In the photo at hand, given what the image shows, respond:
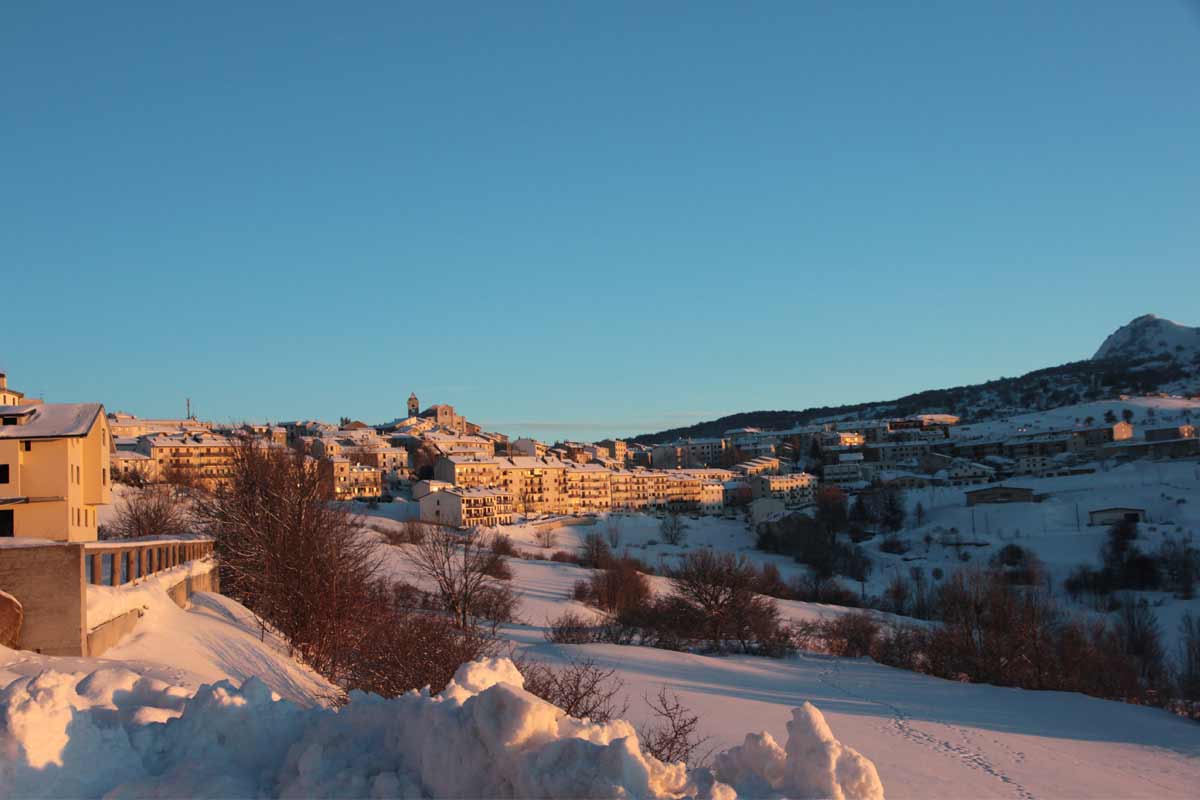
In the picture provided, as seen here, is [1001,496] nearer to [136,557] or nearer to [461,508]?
[461,508]

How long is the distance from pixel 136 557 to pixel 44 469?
496 cm

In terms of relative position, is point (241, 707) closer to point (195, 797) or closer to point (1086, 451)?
point (195, 797)

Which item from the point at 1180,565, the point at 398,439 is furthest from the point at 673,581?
the point at 398,439

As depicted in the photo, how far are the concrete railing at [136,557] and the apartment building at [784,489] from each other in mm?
107069

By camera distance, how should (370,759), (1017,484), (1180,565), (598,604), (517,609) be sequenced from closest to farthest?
(370,759), (517,609), (598,604), (1180,565), (1017,484)

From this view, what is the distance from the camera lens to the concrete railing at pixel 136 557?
15555mm

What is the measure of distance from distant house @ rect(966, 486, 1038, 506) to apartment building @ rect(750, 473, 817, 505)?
1089 inches

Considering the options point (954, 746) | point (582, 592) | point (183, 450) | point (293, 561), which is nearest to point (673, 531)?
point (582, 592)

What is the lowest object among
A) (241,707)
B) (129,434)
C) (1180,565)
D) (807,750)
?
(1180,565)

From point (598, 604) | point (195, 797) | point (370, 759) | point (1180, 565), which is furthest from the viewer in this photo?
point (1180, 565)

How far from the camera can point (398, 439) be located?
144125 millimetres

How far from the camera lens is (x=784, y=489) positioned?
13100 centimetres

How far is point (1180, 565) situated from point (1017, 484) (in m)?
46.6

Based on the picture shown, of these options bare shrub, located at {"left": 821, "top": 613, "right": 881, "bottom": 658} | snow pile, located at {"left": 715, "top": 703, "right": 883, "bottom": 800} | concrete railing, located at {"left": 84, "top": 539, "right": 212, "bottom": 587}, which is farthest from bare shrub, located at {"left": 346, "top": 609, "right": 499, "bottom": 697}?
bare shrub, located at {"left": 821, "top": 613, "right": 881, "bottom": 658}
